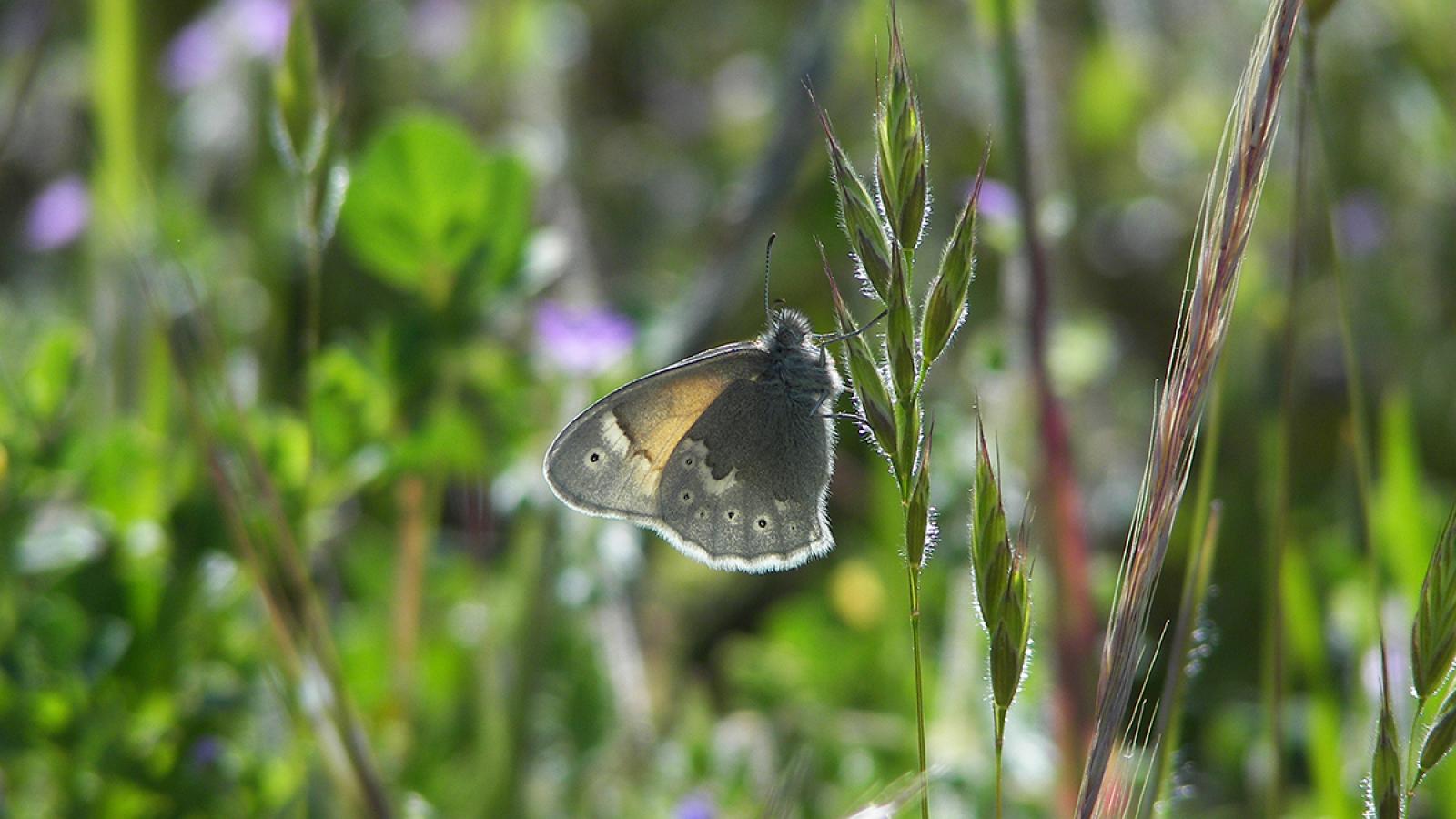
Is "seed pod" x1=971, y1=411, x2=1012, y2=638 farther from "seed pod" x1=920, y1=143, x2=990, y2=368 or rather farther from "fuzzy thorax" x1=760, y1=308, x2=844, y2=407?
"fuzzy thorax" x1=760, y1=308, x2=844, y2=407

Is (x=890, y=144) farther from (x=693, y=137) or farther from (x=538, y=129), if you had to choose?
(x=693, y=137)

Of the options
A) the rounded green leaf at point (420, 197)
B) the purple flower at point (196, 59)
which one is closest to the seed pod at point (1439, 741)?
the rounded green leaf at point (420, 197)

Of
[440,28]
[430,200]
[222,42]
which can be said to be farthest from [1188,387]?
[440,28]

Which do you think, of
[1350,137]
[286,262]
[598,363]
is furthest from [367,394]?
[1350,137]

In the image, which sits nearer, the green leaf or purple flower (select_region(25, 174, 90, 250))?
the green leaf

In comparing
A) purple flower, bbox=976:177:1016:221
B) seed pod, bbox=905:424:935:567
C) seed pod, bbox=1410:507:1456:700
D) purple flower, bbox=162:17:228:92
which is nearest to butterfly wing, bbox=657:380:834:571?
purple flower, bbox=976:177:1016:221
